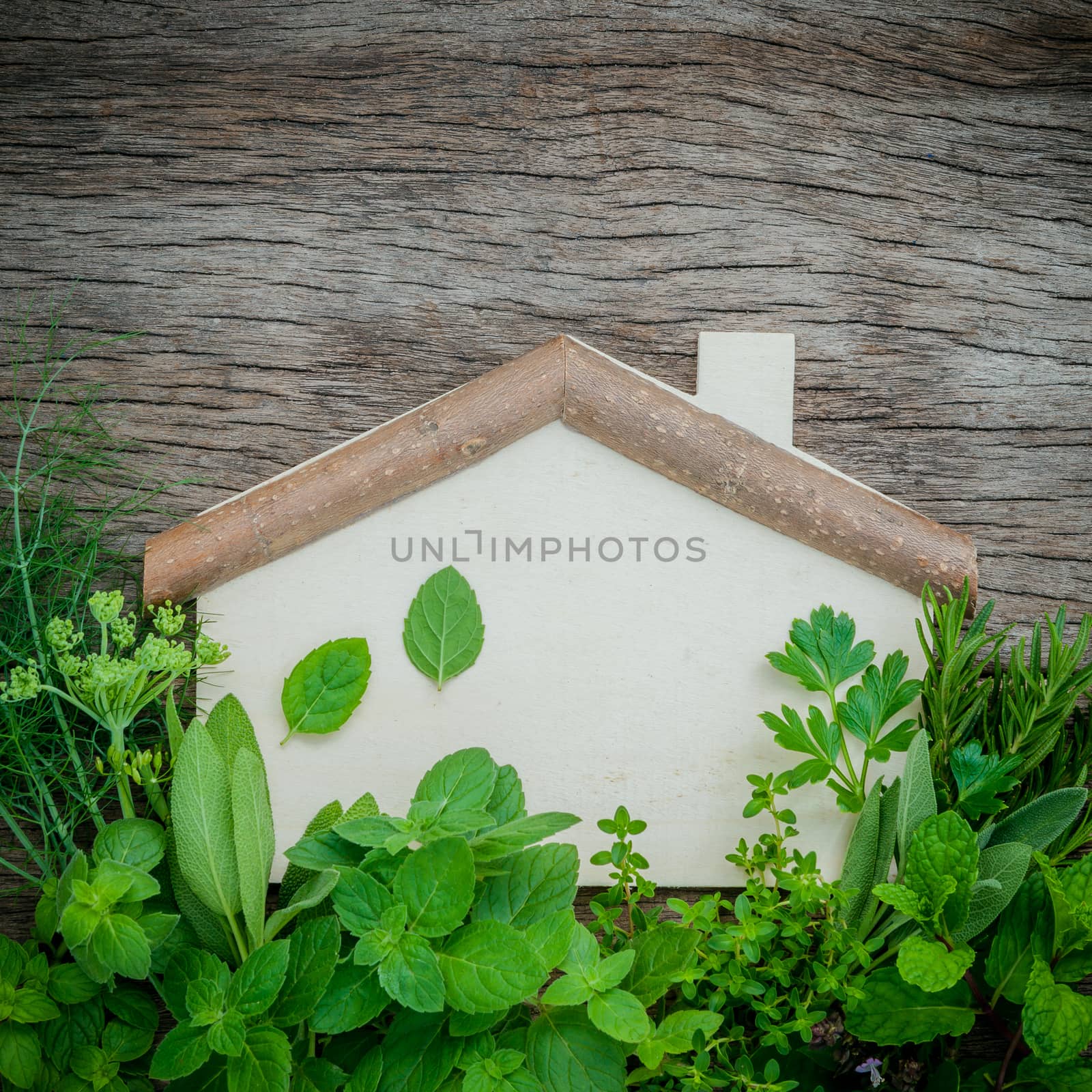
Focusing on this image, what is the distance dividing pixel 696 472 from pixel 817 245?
33 centimetres

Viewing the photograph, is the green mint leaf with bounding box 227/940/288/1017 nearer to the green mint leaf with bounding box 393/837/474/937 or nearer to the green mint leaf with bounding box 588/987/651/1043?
the green mint leaf with bounding box 393/837/474/937

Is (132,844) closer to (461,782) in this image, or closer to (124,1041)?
(124,1041)

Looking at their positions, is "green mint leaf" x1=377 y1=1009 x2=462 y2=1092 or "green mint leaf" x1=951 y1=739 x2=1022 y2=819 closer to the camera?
"green mint leaf" x1=377 y1=1009 x2=462 y2=1092

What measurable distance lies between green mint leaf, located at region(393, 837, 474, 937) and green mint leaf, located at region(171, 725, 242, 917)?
7.5 inches

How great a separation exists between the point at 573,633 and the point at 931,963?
43cm

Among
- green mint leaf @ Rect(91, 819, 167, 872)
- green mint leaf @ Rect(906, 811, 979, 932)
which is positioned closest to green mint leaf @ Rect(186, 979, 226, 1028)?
green mint leaf @ Rect(91, 819, 167, 872)

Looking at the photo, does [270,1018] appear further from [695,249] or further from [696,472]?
[695,249]

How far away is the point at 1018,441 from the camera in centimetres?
94

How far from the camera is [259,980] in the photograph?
2.12 ft

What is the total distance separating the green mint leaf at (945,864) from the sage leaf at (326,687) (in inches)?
21.8

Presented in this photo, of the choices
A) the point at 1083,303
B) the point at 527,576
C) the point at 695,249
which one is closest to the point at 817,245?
the point at 695,249

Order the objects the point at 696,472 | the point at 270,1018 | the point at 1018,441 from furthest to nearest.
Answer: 1. the point at 1018,441
2. the point at 696,472
3. the point at 270,1018

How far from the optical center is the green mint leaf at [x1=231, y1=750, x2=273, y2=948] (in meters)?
0.71

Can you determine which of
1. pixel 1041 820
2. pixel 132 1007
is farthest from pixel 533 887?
pixel 1041 820
